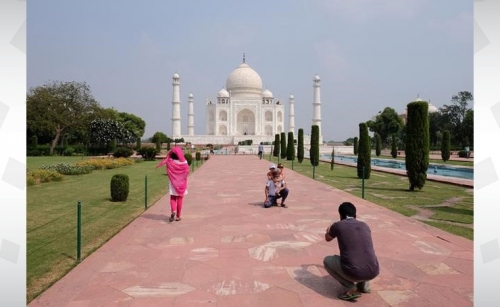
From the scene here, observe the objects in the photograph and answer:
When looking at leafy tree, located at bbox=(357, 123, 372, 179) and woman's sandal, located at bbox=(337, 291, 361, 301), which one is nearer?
woman's sandal, located at bbox=(337, 291, 361, 301)

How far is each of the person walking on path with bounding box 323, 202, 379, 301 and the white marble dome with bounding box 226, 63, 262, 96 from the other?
57173 mm

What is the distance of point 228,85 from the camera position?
6062 cm

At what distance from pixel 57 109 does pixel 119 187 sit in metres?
28.3

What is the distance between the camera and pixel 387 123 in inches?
1806

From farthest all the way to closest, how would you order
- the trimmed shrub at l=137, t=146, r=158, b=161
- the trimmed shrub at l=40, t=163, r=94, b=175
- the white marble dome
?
1. the white marble dome
2. the trimmed shrub at l=137, t=146, r=158, b=161
3. the trimmed shrub at l=40, t=163, r=94, b=175

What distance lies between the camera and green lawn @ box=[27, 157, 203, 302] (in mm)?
3677

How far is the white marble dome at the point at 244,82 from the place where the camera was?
59375mm

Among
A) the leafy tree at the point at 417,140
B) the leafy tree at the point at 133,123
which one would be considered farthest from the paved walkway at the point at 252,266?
the leafy tree at the point at 133,123

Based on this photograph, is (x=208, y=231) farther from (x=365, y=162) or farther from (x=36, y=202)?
(x=365, y=162)

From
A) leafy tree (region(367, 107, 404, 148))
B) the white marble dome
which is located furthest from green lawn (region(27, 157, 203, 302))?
the white marble dome

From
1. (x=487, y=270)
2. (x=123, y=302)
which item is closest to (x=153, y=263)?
(x=123, y=302)

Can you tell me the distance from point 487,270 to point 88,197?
24.8 feet

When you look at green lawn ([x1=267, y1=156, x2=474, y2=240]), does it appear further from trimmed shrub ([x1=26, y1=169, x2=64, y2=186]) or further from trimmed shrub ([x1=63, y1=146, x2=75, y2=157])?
trimmed shrub ([x1=63, y1=146, x2=75, y2=157])

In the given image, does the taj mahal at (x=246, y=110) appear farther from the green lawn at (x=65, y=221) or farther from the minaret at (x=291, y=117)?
the green lawn at (x=65, y=221)
